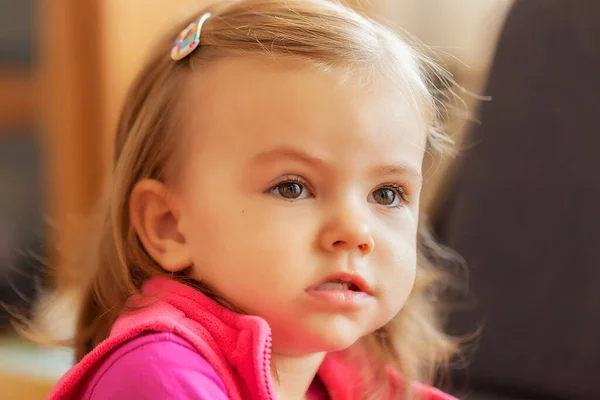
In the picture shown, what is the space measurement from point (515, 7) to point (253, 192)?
0.79 m

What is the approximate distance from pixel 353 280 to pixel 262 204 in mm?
111

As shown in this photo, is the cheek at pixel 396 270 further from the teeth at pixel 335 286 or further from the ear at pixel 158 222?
the ear at pixel 158 222

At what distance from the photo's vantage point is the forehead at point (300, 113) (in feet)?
2.47

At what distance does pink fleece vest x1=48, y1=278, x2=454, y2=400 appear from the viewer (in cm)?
73

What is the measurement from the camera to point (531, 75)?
1323 mm

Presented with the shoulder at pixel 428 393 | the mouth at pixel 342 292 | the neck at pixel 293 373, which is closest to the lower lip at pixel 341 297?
the mouth at pixel 342 292

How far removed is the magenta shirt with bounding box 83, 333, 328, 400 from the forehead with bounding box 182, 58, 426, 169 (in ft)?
0.62

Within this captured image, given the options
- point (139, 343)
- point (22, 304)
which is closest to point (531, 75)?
point (139, 343)

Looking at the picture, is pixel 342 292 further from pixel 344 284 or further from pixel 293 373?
pixel 293 373

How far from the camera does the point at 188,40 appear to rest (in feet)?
2.76

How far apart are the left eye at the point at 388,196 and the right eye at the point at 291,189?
0.07 metres

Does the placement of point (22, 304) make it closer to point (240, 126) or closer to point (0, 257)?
point (0, 257)

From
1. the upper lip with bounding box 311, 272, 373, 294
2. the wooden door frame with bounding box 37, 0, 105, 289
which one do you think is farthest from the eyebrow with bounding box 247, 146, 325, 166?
the wooden door frame with bounding box 37, 0, 105, 289

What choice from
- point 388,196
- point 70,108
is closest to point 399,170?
point 388,196
